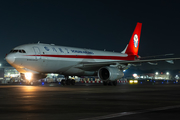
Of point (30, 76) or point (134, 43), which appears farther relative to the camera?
point (134, 43)

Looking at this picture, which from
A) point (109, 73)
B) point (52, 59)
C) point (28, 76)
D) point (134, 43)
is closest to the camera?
point (52, 59)

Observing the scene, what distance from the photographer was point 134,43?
145 ft

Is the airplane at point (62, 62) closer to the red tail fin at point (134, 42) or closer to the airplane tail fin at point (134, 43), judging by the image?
the airplane tail fin at point (134, 43)

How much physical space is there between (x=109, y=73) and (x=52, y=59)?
6553 millimetres

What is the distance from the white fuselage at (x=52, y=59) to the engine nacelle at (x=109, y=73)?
4.95ft

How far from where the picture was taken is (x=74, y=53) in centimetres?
3334

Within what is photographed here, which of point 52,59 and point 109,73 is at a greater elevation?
point 52,59

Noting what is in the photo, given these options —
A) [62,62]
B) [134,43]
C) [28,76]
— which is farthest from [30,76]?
[134,43]

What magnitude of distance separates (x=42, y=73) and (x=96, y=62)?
7.84 m

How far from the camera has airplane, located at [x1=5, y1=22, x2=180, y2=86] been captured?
94.7 ft

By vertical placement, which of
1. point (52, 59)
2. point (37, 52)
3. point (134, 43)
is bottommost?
point (52, 59)

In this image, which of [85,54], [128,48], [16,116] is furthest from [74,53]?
[16,116]

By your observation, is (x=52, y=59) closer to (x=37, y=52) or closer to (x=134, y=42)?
(x=37, y=52)

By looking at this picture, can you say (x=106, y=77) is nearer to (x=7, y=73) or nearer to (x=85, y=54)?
(x=85, y=54)
